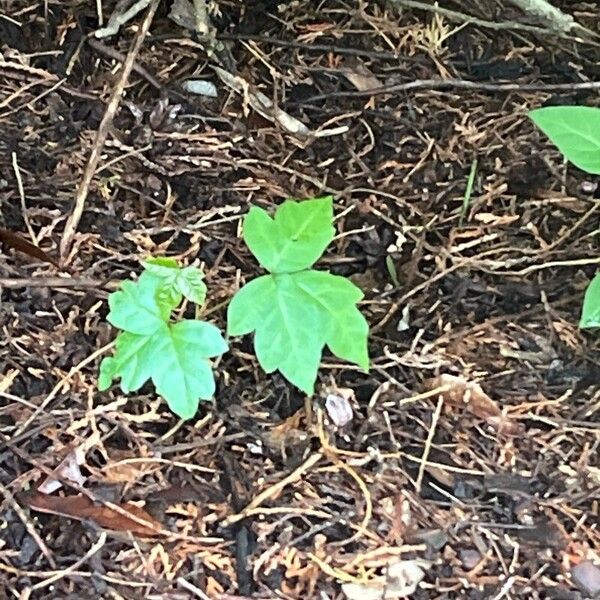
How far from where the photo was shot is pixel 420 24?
1.57 m

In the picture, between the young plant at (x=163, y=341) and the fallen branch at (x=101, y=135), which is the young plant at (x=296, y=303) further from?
the fallen branch at (x=101, y=135)

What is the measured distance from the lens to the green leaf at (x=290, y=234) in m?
1.21

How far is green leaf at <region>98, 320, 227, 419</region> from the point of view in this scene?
116cm

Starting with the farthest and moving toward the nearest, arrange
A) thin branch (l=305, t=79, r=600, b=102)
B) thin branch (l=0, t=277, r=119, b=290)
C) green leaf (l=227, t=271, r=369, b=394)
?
thin branch (l=305, t=79, r=600, b=102), thin branch (l=0, t=277, r=119, b=290), green leaf (l=227, t=271, r=369, b=394)

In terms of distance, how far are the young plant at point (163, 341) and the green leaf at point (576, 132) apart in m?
0.51

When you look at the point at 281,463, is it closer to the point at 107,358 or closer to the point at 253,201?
the point at 107,358

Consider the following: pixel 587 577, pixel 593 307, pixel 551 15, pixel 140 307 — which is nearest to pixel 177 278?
pixel 140 307

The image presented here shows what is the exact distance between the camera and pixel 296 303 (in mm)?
1180

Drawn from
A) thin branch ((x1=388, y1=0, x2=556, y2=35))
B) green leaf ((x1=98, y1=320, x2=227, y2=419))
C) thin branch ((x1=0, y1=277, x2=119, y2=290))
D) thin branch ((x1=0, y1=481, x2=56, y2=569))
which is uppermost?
thin branch ((x1=388, y1=0, x2=556, y2=35))

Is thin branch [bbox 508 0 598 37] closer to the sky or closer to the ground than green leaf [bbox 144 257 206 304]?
closer to the sky

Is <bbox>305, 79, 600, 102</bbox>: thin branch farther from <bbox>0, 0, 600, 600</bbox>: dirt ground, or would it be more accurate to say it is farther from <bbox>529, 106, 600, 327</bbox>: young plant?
<bbox>529, 106, 600, 327</bbox>: young plant

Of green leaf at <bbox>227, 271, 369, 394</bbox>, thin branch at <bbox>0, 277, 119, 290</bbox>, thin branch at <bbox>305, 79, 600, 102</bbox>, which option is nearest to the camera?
green leaf at <bbox>227, 271, 369, 394</bbox>

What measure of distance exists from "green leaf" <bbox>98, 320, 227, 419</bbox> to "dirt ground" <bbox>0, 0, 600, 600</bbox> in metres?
0.09

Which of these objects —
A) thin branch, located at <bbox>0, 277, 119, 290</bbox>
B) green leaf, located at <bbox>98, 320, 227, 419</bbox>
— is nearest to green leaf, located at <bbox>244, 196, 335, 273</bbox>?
green leaf, located at <bbox>98, 320, 227, 419</bbox>
